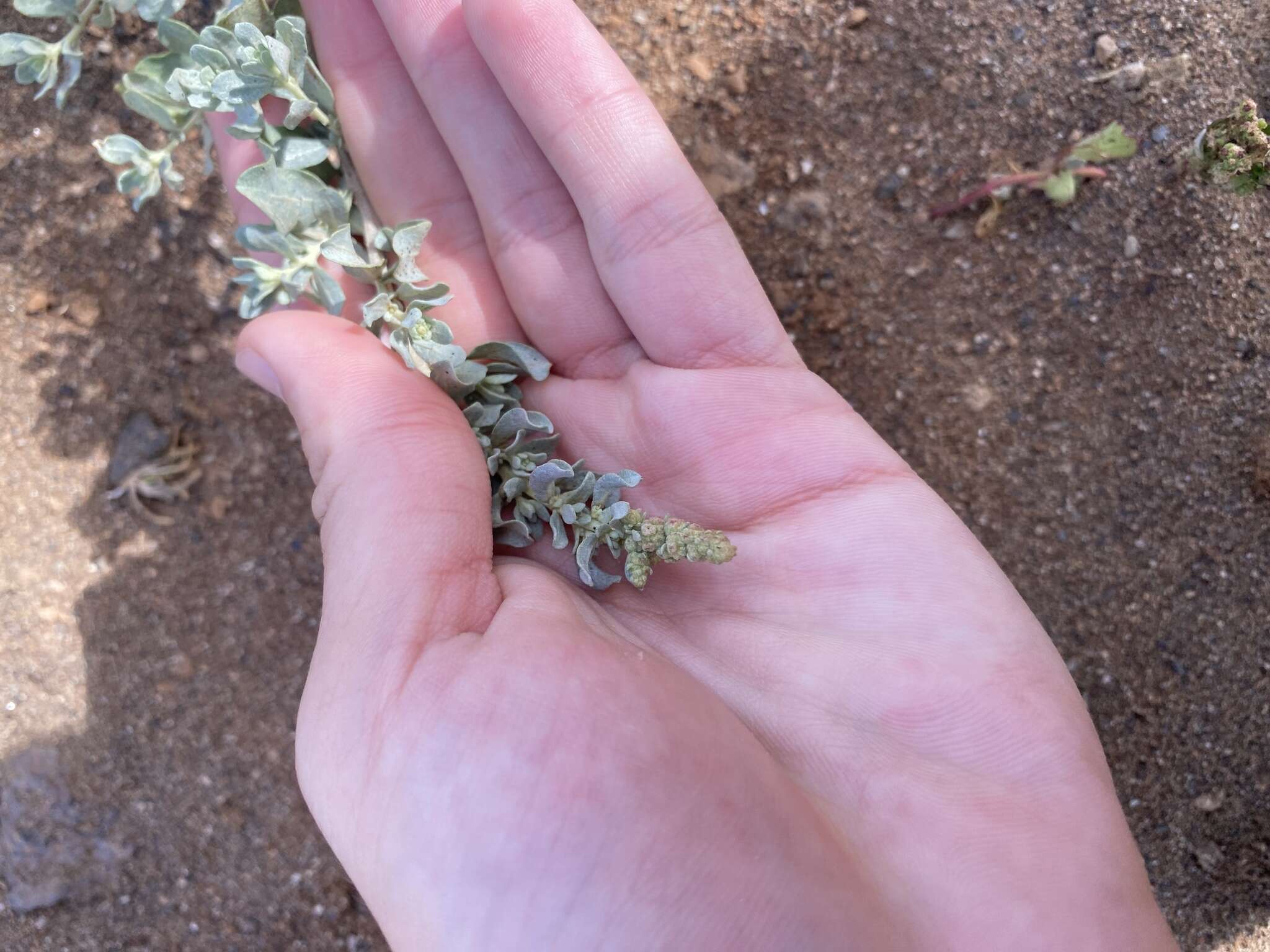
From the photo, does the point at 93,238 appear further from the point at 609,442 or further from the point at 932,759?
the point at 932,759

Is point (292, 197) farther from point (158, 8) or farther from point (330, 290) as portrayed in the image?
point (158, 8)

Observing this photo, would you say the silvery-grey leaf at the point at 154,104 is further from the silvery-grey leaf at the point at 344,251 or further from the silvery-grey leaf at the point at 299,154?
the silvery-grey leaf at the point at 344,251

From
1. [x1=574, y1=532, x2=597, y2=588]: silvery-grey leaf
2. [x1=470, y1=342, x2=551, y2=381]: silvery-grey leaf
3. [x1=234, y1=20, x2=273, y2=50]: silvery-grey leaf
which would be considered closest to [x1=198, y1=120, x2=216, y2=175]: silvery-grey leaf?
[x1=234, y1=20, x2=273, y2=50]: silvery-grey leaf

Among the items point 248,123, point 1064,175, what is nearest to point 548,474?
point 248,123

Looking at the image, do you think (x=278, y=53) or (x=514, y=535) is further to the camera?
(x=514, y=535)

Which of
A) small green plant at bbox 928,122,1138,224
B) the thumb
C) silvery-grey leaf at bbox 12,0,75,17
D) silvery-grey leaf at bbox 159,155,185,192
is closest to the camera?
the thumb

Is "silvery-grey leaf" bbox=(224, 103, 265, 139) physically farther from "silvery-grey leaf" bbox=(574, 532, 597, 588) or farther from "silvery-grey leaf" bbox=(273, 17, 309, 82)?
"silvery-grey leaf" bbox=(574, 532, 597, 588)
